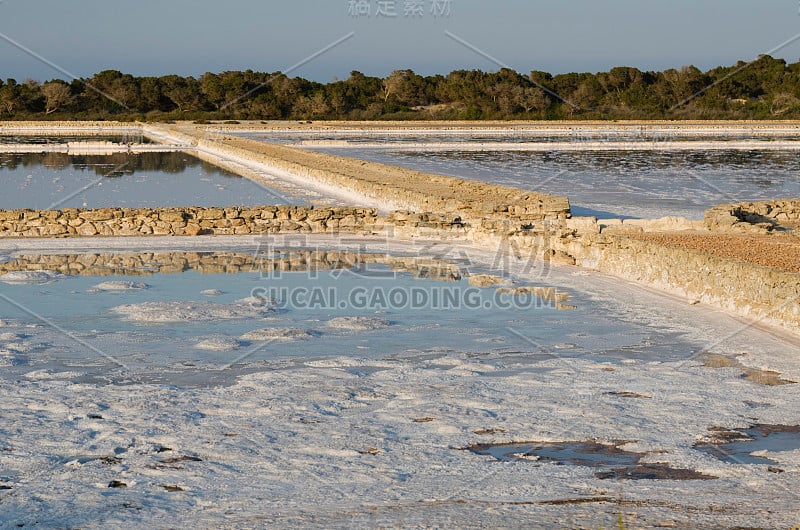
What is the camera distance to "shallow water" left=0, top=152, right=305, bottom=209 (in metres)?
16.6

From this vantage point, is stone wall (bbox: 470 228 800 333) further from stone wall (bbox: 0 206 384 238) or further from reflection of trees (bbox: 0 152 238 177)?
reflection of trees (bbox: 0 152 238 177)

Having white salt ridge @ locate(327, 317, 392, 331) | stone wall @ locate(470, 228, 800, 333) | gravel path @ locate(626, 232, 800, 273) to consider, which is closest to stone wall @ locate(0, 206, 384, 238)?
stone wall @ locate(470, 228, 800, 333)

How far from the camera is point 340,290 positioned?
29.0ft

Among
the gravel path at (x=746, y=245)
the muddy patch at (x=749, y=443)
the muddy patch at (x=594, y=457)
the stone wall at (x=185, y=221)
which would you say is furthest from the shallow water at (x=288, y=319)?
the stone wall at (x=185, y=221)

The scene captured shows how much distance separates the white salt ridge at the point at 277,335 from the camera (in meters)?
6.96

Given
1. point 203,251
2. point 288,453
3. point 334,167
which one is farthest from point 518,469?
point 334,167

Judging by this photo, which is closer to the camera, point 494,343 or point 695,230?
point 494,343

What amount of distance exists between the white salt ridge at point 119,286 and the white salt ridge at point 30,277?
587 millimetres

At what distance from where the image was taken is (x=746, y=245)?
31.2ft

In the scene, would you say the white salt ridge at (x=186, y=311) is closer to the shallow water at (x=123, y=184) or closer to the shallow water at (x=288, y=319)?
the shallow water at (x=288, y=319)

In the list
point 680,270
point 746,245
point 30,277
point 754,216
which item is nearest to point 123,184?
point 30,277

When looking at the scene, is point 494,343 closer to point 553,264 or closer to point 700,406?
point 700,406

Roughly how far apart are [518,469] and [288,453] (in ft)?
3.24

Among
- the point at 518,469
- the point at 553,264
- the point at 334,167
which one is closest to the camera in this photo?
the point at 518,469
